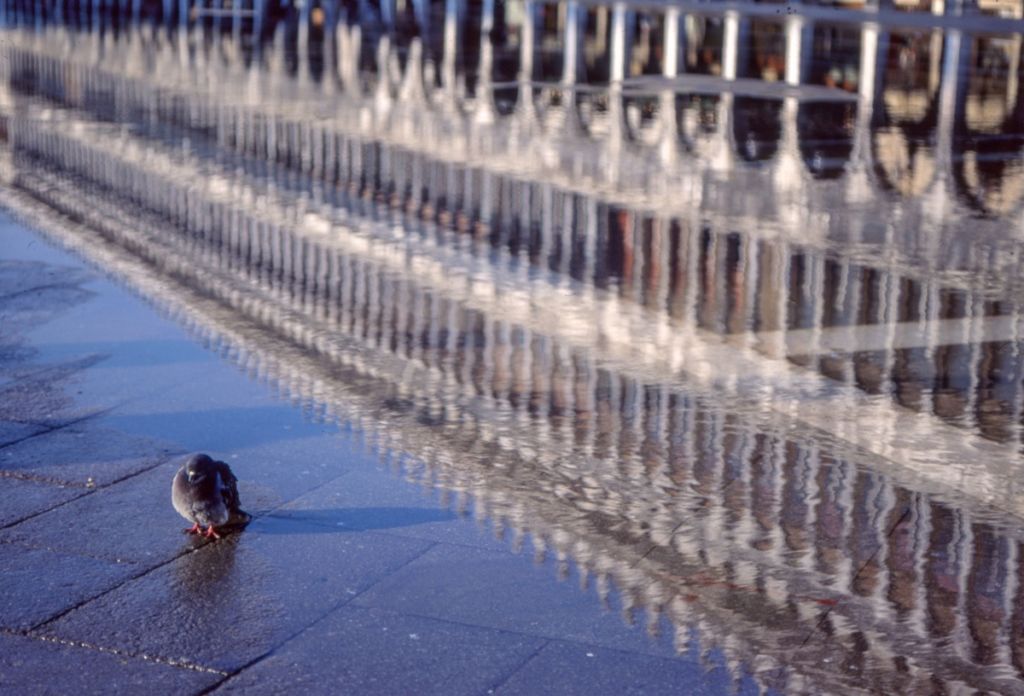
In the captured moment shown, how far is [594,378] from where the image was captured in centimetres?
769

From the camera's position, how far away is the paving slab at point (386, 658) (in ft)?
14.8

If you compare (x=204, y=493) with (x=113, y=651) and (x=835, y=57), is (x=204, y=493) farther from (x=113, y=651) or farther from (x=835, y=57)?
(x=835, y=57)

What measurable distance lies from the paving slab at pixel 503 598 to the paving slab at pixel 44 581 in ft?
2.76

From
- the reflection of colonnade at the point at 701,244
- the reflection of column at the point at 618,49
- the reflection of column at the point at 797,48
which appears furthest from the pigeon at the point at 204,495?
the reflection of column at the point at 797,48

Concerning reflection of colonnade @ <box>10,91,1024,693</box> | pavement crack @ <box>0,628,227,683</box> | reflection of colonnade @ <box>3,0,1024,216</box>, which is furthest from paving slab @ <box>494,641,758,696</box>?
reflection of colonnade @ <box>3,0,1024,216</box>

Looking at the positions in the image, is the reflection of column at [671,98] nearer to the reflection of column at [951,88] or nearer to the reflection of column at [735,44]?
the reflection of column at [735,44]

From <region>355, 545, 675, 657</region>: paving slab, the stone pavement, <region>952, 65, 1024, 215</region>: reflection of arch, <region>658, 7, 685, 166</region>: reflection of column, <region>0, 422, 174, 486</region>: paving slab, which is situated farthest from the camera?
<region>658, 7, 685, 166</region>: reflection of column

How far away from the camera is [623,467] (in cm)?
644

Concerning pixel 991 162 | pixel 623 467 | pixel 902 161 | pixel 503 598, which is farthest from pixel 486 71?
pixel 503 598

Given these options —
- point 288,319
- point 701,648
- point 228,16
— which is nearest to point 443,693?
point 701,648

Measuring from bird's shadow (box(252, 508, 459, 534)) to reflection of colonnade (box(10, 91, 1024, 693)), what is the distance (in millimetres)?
245

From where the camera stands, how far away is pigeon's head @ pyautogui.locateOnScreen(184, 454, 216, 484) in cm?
Result: 546

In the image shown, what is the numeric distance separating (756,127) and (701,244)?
5.91 metres

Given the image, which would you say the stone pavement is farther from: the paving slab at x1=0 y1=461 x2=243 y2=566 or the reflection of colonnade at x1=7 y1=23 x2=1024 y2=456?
the reflection of colonnade at x1=7 y1=23 x2=1024 y2=456
